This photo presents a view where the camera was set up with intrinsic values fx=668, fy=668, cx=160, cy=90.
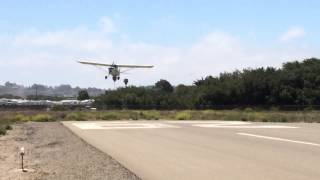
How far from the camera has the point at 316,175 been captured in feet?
43.2

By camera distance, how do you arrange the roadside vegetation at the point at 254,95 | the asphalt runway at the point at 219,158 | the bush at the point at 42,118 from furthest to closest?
the roadside vegetation at the point at 254,95 → the bush at the point at 42,118 → the asphalt runway at the point at 219,158

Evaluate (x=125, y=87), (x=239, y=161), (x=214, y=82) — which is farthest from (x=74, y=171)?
(x=125, y=87)

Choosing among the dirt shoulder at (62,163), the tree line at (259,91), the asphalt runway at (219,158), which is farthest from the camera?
the tree line at (259,91)

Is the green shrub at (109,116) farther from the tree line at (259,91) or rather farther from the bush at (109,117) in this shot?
the tree line at (259,91)

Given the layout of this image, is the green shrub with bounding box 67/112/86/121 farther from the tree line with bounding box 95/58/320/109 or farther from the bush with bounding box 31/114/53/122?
the tree line with bounding box 95/58/320/109

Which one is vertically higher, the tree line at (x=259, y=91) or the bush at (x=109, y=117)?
the tree line at (x=259, y=91)

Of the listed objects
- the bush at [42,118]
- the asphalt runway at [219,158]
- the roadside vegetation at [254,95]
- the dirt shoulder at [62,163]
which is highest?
the roadside vegetation at [254,95]

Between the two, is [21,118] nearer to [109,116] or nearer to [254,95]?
[109,116]

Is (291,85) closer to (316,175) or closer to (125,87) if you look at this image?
(125,87)

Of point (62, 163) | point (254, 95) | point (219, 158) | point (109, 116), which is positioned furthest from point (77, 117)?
point (219, 158)

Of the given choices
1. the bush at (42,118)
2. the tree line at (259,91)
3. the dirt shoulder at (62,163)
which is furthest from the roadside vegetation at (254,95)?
the dirt shoulder at (62,163)

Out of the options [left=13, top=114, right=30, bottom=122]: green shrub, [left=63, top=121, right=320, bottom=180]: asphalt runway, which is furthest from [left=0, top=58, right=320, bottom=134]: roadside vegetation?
[left=63, top=121, right=320, bottom=180]: asphalt runway

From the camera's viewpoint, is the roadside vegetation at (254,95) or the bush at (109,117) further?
the roadside vegetation at (254,95)

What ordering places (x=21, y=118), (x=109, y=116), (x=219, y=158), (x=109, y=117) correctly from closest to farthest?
(x=219, y=158)
(x=109, y=117)
(x=109, y=116)
(x=21, y=118)
